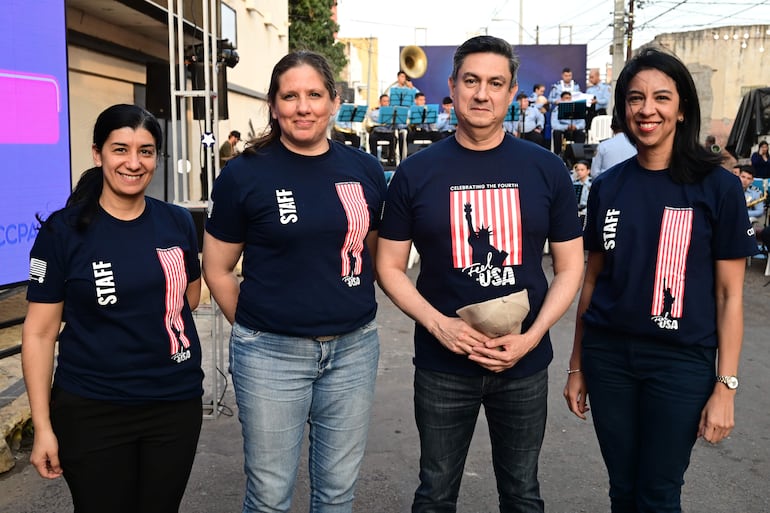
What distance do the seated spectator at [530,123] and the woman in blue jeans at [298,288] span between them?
50.3 feet

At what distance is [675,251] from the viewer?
241 centimetres

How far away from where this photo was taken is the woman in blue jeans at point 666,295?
2.40 meters

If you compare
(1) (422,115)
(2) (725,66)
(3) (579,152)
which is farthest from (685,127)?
(2) (725,66)

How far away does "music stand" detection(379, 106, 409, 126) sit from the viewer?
17.3 m

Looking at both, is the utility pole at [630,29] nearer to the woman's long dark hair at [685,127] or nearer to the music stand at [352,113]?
the music stand at [352,113]

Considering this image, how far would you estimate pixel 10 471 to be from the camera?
3.99m

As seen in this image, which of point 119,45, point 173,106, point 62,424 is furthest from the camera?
point 119,45

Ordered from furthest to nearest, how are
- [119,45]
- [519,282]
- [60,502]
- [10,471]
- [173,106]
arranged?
[119,45], [173,106], [10,471], [60,502], [519,282]

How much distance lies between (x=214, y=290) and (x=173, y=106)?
8.74 ft

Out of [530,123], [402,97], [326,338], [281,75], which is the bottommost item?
[326,338]

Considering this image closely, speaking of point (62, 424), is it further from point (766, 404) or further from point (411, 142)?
point (411, 142)

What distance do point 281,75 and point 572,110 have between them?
51.9ft

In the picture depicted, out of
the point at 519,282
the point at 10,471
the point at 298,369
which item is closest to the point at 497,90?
the point at 519,282

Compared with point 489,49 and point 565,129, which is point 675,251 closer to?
point 489,49
